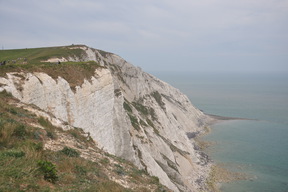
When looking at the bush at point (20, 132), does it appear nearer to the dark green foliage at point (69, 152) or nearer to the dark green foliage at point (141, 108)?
the dark green foliage at point (69, 152)

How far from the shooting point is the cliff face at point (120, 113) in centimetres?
1877

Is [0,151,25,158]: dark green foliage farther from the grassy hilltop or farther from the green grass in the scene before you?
the green grass

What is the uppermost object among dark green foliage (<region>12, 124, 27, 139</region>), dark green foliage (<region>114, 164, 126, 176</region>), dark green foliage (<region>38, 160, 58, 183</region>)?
dark green foliage (<region>12, 124, 27, 139</region>)

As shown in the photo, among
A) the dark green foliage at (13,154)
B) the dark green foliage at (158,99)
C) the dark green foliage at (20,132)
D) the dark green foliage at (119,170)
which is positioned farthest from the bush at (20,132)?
the dark green foliage at (158,99)

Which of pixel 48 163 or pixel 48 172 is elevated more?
pixel 48 163

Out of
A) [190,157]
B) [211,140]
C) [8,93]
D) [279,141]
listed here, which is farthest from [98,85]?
[279,141]

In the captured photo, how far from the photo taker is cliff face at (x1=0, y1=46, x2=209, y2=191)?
18.8 m

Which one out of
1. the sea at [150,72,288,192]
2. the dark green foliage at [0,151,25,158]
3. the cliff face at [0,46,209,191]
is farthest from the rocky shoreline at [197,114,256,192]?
the dark green foliage at [0,151,25,158]

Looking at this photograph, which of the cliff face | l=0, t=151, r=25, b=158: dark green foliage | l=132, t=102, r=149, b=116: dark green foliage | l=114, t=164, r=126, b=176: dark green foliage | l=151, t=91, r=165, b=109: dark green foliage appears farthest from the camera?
l=151, t=91, r=165, b=109: dark green foliage

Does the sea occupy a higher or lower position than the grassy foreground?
lower

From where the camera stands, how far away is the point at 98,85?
26172 millimetres

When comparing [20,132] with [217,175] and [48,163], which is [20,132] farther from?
[217,175]

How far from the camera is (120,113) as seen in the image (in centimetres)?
3319

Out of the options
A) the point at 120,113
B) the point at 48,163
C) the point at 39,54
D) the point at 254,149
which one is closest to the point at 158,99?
the point at 254,149
